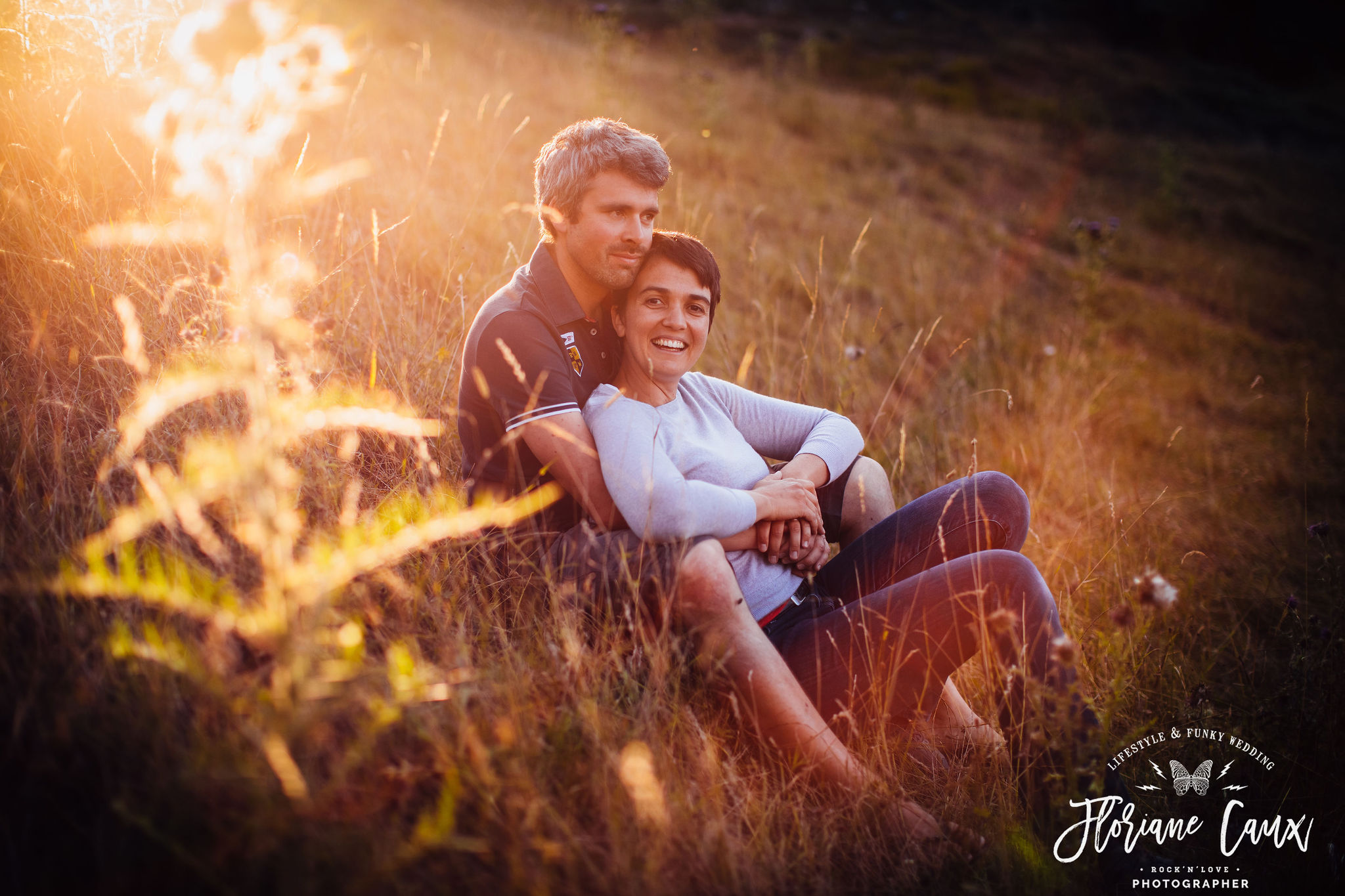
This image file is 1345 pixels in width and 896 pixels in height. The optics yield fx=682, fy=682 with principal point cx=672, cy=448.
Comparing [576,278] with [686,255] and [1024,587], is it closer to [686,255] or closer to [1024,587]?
[686,255]

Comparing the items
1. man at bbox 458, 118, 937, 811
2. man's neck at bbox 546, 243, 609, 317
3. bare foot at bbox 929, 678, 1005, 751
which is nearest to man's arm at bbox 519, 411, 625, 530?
man at bbox 458, 118, 937, 811

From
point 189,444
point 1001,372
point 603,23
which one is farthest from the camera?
point 603,23

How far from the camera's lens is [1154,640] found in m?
3.11

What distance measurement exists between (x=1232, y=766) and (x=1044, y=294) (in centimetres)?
595

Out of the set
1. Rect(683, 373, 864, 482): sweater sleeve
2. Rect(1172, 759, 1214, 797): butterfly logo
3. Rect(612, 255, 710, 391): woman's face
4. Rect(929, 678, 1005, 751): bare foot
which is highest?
Rect(612, 255, 710, 391): woman's face

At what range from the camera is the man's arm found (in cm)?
202

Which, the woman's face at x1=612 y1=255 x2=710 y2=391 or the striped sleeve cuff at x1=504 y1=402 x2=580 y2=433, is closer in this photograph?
the striped sleeve cuff at x1=504 y1=402 x2=580 y2=433

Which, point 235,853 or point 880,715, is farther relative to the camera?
point 880,715

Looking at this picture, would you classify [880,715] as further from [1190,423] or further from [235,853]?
[1190,423]

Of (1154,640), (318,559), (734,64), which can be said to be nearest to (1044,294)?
(1154,640)

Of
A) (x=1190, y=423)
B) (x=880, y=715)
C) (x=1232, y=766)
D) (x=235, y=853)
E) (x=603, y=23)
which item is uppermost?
(x=603, y=23)

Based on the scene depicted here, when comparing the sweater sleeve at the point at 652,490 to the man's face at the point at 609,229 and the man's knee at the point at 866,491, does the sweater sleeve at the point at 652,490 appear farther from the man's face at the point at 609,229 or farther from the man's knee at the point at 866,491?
the man's knee at the point at 866,491

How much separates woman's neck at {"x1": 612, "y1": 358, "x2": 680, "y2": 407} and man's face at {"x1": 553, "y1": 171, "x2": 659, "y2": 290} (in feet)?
1.08

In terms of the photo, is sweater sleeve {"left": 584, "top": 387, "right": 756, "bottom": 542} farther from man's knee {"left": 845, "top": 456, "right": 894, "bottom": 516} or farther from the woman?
man's knee {"left": 845, "top": 456, "right": 894, "bottom": 516}
